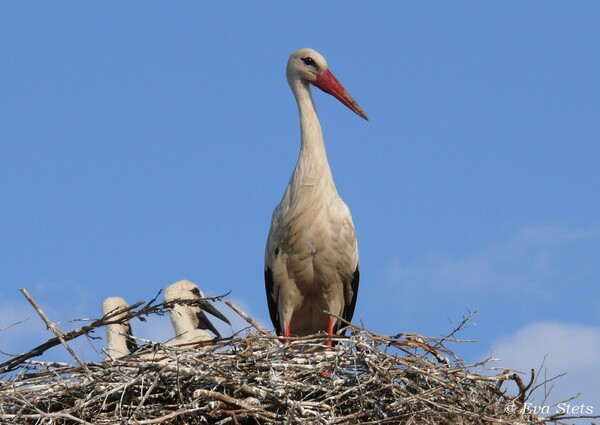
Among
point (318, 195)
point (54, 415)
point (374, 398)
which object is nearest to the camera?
point (54, 415)

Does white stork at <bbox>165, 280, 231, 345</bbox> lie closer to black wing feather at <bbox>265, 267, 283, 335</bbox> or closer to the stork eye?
black wing feather at <bbox>265, 267, 283, 335</bbox>

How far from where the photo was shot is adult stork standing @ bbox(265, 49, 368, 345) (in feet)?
28.4

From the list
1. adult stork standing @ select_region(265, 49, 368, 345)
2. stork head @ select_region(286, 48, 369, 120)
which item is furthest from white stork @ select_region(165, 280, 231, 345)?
stork head @ select_region(286, 48, 369, 120)

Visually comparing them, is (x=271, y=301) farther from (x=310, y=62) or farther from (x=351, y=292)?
(x=310, y=62)

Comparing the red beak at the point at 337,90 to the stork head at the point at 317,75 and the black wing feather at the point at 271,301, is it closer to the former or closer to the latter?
the stork head at the point at 317,75

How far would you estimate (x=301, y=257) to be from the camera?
8.70m

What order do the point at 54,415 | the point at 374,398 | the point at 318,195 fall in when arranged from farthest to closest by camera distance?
the point at 318,195 < the point at 374,398 < the point at 54,415

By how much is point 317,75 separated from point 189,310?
176 cm

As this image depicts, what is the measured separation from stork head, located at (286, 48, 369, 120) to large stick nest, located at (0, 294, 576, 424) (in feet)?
7.64

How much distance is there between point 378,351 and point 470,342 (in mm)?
473

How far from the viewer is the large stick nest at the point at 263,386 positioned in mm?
6633

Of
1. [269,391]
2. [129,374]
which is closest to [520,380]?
[269,391]

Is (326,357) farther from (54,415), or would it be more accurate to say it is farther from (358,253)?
(358,253)

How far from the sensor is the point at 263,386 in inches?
267
